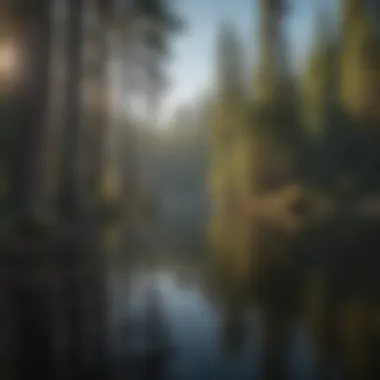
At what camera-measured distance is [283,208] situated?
157 centimetres

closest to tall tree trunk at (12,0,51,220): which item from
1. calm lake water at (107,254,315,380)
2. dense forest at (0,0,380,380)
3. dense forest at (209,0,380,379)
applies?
dense forest at (0,0,380,380)

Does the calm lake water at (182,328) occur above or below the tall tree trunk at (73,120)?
below

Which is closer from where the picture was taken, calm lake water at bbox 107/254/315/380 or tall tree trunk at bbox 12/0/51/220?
calm lake water at bbox 107/254/315/380

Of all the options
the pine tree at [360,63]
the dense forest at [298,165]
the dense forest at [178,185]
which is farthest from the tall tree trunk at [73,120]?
the pine tree at [360,63]

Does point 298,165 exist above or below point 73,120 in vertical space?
below

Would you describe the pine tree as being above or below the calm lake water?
above

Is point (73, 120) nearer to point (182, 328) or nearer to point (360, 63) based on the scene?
point (182, 328)

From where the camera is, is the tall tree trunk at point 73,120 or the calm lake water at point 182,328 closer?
the calm lake water at point 182,328

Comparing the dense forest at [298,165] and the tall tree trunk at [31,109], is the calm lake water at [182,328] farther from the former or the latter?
the tall tree trunk at [31,109]

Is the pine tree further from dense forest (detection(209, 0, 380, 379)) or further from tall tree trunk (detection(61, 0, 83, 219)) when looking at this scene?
tall tree trunk (detection(61, 0, 83, 219))

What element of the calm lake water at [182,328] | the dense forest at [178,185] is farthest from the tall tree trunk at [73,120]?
the calm lake water at [182,328]

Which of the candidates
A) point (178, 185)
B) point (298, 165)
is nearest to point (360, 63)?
point (298, 165)

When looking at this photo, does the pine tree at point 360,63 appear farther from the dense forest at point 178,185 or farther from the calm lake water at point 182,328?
the calm lake water at point 182,328

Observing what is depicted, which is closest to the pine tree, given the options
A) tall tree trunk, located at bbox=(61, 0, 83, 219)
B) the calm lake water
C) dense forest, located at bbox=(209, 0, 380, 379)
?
dense forest, located at bbox=(209, 0, 380, 379)
